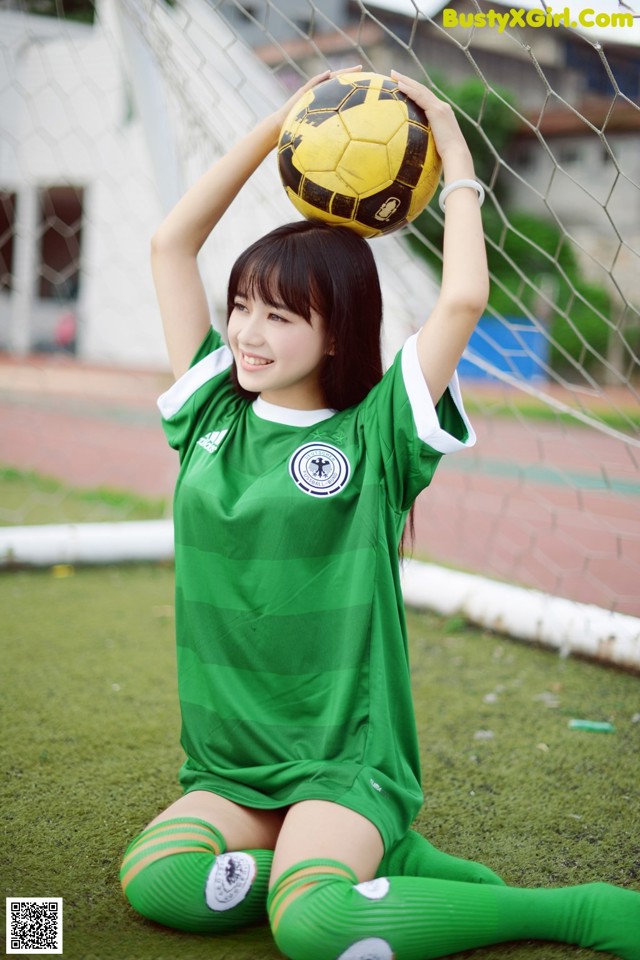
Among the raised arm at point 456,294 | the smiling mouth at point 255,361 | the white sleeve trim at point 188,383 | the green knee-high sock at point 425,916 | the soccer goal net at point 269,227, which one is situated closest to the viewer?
the green knee-high sock at point 425,916

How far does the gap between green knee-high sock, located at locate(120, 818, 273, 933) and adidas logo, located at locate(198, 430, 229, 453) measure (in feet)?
2.25

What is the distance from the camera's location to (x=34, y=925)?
162cm

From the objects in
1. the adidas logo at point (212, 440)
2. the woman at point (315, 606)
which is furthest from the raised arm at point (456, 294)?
the adidas logo at point (212, 440)

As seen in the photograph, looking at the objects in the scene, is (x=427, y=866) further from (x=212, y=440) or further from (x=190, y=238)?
(x=190, y=238)

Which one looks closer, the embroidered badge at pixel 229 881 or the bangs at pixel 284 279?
the embroidered badge at pixel 229 881

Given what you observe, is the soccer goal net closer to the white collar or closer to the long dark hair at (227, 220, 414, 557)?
the long dark hair at (227, 220, 414, 557)

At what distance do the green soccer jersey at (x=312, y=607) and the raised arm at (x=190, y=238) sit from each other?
13.0 inches

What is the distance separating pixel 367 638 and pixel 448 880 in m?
0.43

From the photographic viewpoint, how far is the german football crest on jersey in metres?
1.77

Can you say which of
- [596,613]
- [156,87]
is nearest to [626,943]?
[596,613]

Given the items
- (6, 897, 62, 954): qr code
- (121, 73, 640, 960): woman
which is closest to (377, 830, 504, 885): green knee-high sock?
(121, 73, 640, 960): woman

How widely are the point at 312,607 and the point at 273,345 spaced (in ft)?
1.60

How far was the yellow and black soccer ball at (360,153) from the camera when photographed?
73.0 inches

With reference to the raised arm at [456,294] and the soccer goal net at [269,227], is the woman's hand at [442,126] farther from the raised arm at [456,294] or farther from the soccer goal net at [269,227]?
the soccer goal net at [269,227]
